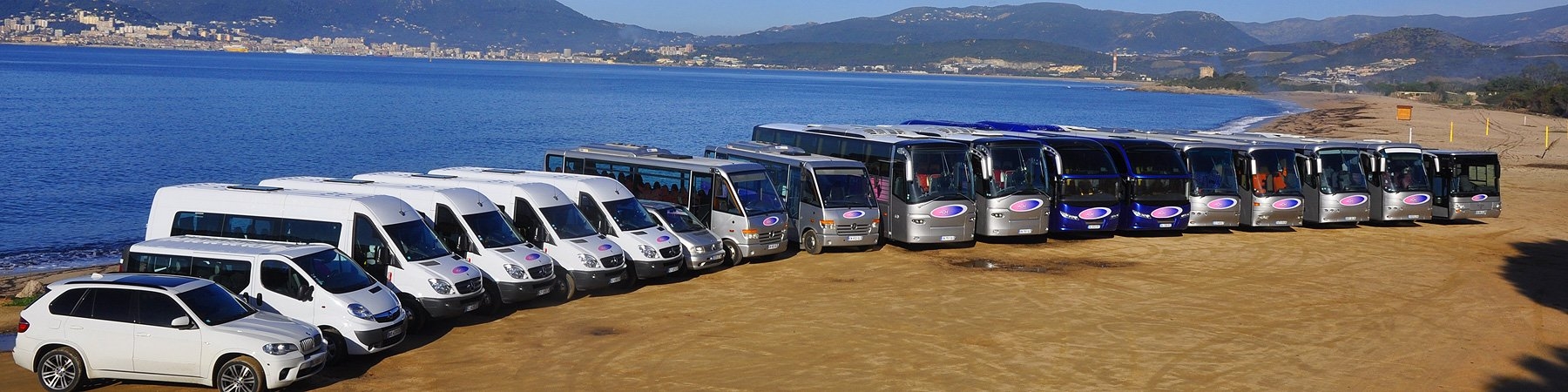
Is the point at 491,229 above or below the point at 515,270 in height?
above

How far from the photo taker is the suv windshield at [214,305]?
13406 mm

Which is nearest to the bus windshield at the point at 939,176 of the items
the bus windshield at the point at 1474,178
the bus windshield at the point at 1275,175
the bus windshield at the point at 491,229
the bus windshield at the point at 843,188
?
the bus windshield at the point at 843,188

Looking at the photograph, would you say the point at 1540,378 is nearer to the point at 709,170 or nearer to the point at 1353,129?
the point at 709,170

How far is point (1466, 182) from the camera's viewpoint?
102 feet

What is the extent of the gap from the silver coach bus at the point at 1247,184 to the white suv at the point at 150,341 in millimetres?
21120

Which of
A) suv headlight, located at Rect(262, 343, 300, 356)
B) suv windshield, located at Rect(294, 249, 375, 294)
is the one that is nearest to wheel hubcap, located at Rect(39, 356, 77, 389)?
suv headlight, located at Rect(262, 343, 300, 356)

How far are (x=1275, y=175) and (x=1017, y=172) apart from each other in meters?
7.25

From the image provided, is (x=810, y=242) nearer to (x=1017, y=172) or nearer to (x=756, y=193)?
(x=756, y=193)

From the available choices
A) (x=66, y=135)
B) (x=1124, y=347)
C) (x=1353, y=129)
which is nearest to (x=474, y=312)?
(x=1124, y=347)

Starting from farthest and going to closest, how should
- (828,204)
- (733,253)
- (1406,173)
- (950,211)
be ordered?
(1406,173) < (950,211) < (828,204) < (733,253)

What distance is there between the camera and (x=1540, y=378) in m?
15.4

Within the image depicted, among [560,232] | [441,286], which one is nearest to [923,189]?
[560,232]

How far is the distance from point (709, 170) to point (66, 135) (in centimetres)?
4897

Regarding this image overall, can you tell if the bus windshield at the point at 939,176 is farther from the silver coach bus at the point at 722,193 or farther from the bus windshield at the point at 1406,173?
the bus windshield at the point at 1406,173
